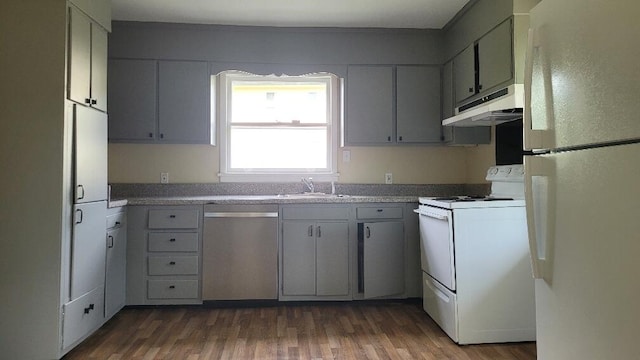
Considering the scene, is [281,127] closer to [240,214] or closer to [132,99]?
[240,214]

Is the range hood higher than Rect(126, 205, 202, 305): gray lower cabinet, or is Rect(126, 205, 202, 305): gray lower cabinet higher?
the range hood

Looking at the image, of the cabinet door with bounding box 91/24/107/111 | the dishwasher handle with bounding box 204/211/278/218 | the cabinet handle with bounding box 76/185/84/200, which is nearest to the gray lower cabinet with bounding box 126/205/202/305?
the dishwasher handle with bounding box 204/211/278/218

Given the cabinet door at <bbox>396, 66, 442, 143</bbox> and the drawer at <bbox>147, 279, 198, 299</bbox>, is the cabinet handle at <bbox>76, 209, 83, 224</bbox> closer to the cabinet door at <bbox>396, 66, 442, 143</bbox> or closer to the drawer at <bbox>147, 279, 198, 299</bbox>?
the drawer at <bbox>147, 279, 198, 299</bbox>

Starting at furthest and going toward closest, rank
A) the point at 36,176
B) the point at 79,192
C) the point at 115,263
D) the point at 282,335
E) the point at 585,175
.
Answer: the point at 115,263, the point at 282,335, the point at 79,192, the point at 36,176, the point at 585,175

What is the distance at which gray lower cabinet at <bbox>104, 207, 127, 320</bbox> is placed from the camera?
9.37 feet

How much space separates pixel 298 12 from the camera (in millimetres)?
3287

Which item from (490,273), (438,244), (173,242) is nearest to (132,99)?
(173,242)

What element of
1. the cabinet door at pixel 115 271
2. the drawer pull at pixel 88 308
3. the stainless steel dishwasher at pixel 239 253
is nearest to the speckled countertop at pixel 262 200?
the stainless steel dishwasher at pixel 239 253

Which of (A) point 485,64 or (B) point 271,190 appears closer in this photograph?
(A) point 485,64

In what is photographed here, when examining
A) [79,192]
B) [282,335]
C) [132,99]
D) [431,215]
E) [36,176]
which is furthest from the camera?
[132,99]

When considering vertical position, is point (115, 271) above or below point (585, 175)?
below

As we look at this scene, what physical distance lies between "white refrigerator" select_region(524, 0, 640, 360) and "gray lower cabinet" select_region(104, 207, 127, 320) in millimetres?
2715

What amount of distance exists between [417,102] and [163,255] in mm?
2546

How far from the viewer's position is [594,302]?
109cm
